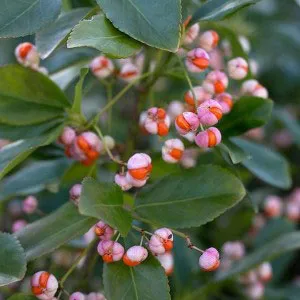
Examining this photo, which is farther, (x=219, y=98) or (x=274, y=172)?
(x=274, y=172)

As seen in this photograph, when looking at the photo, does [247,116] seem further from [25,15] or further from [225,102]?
[25,15]

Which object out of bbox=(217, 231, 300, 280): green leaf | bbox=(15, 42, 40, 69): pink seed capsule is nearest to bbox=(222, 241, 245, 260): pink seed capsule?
bbox=(217, 231, 300, 280): green leaf

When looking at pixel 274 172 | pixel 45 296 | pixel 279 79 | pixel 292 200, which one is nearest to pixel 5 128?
pixel 45 296

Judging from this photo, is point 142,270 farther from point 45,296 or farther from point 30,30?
point 30,30

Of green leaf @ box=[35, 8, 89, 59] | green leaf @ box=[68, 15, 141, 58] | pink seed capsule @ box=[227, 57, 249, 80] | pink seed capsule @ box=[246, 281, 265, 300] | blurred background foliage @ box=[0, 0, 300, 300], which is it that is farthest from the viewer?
pink seed capsule @ box=[246, 281, 265, 300]

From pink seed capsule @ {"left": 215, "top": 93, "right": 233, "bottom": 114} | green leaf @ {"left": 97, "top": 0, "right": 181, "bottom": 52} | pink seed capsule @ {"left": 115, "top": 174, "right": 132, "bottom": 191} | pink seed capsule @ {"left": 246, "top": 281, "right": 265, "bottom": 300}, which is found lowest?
pink seed capsule @ {"left": 246, "top": 281, "right": 265, "bottom": 300}

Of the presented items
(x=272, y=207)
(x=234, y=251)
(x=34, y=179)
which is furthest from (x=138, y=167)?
(x=272, y=207)

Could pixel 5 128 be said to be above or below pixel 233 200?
above

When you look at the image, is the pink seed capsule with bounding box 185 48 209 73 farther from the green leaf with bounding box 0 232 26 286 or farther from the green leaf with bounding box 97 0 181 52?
the green leaf with bounding box 0 232 26 286
